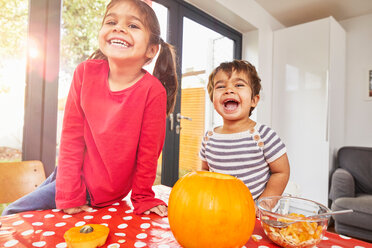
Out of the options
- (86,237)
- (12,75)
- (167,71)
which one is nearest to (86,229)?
(86,237)

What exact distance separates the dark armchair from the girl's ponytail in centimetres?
197

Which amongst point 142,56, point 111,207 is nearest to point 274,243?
point 111,207

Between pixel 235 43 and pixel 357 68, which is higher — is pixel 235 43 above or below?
above

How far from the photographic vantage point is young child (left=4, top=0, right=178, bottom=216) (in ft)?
2.75

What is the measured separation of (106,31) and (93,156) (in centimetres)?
47

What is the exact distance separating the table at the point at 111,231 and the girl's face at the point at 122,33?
0.56m

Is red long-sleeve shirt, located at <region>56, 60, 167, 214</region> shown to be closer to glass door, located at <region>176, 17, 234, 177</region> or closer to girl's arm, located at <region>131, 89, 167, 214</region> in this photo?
girl's arm, located at <region>131, 89, 167, 214</region>

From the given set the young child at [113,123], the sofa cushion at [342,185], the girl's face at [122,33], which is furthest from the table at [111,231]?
the sofa cushion at [342,185]

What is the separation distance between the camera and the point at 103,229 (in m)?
0.53

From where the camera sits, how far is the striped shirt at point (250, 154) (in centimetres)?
92

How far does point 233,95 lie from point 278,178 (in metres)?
0.35

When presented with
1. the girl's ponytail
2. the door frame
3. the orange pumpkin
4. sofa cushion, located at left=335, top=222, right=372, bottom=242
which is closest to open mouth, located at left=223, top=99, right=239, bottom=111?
the girl's ponytail

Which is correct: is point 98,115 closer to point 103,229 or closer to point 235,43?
point 103,229

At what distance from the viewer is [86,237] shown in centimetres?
48
